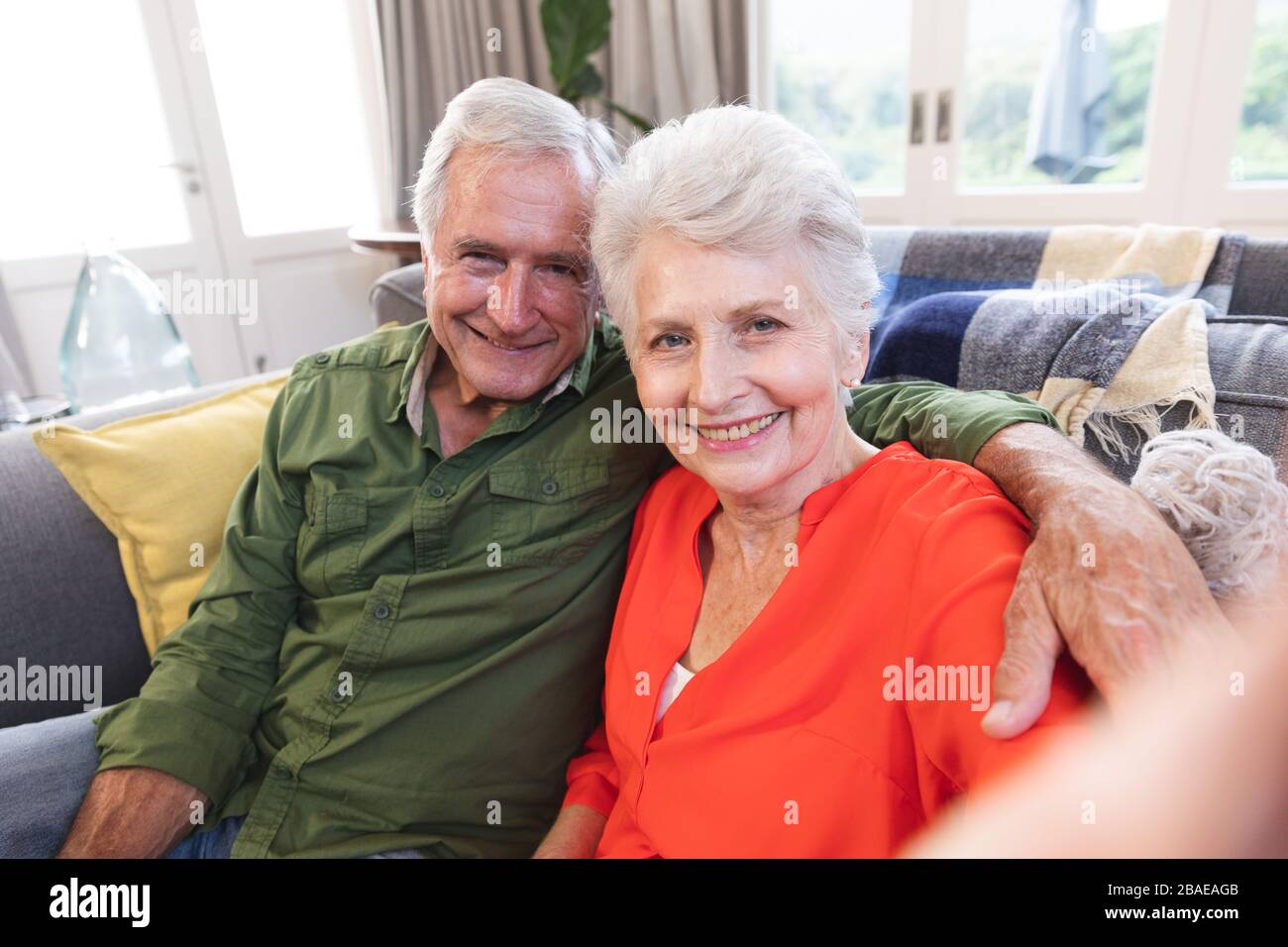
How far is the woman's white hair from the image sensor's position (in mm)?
843

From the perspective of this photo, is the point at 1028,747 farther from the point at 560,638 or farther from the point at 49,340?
the point at 49,340

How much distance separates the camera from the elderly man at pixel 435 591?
3.59ft

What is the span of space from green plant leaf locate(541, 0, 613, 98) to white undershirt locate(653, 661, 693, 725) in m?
2.89

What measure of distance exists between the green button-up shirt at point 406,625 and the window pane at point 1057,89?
2563mm

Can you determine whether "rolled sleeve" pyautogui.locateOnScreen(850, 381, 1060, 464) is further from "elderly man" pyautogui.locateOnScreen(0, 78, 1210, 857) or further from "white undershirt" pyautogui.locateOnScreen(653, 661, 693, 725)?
"white undershirt" pyautogui.locateOnScreen(653, 661, 693, 725)

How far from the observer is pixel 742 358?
2.93 ft

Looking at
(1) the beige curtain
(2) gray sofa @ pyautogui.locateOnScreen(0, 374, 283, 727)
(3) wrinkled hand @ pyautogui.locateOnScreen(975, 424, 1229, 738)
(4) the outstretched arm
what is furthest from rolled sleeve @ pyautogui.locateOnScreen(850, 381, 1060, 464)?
(1) the beige curtain

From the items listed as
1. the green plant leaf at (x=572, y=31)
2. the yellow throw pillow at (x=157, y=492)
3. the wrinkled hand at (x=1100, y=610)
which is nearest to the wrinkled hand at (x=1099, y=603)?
the wrinkled hand at (x=1100, y=610)

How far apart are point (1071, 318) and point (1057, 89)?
248 centimetres

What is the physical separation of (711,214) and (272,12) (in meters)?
4.00

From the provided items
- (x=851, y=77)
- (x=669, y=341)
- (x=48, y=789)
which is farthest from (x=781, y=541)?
(x=851, y=77)

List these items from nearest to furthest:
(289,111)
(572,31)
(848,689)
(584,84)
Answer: (848,689), (572,31), (584,84), (289,111)

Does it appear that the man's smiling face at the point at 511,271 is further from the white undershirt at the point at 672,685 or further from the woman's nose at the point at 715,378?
the white undershirt at the point at 672,685

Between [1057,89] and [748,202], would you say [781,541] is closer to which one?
[748,202]
